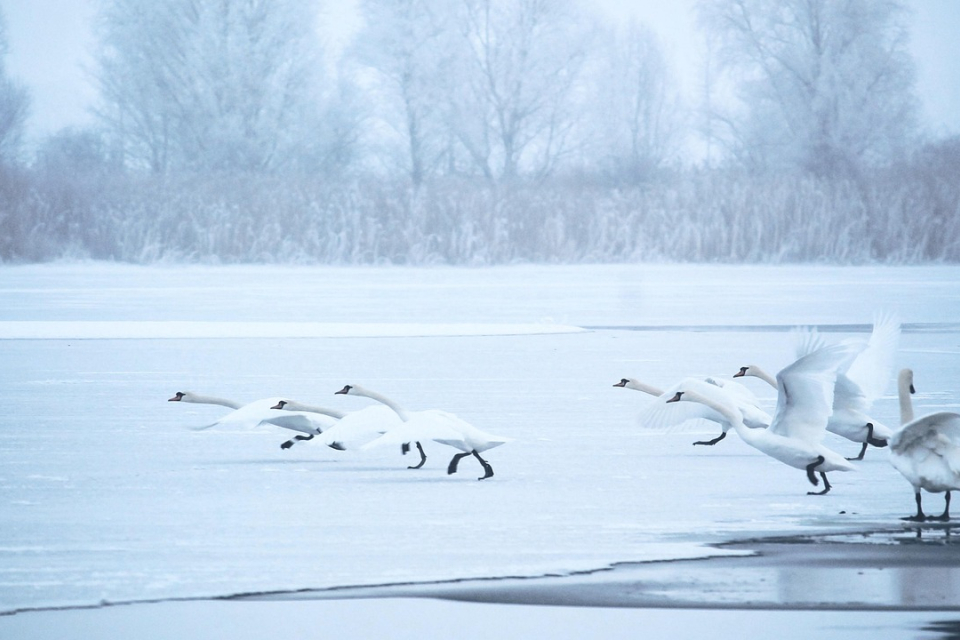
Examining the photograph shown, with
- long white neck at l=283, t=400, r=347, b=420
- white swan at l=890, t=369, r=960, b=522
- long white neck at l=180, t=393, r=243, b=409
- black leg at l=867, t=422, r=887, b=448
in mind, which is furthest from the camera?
long white neck at l=180, t=393, r=243, b=409

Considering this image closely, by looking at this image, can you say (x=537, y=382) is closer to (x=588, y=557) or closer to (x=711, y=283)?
(x=588, y=557)

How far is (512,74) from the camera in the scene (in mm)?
40938

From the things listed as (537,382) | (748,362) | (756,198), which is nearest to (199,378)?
(537,382)

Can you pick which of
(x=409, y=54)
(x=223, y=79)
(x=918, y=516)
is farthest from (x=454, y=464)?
(x=409, y=54)

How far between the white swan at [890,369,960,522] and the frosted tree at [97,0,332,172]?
32.5 metres

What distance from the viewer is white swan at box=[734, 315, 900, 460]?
21.4 ft

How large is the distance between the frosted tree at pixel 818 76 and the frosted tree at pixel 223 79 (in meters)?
10.0

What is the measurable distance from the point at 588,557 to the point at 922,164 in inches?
1040

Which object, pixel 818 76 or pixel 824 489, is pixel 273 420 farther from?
pixel 818 76

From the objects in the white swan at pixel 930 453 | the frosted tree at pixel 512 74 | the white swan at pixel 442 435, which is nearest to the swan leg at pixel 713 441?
the white swan at pixel 442 435

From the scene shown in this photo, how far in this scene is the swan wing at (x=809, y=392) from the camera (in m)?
5.99

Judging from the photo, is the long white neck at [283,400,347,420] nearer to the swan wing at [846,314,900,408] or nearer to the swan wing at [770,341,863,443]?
the swan wing at [770,341,863,443]

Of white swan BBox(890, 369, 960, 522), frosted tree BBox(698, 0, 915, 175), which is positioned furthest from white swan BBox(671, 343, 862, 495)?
frosted tree BBox(698, 0, 915, 175)

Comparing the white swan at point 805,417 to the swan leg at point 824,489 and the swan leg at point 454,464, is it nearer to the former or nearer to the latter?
the swan leg at point 824,489
